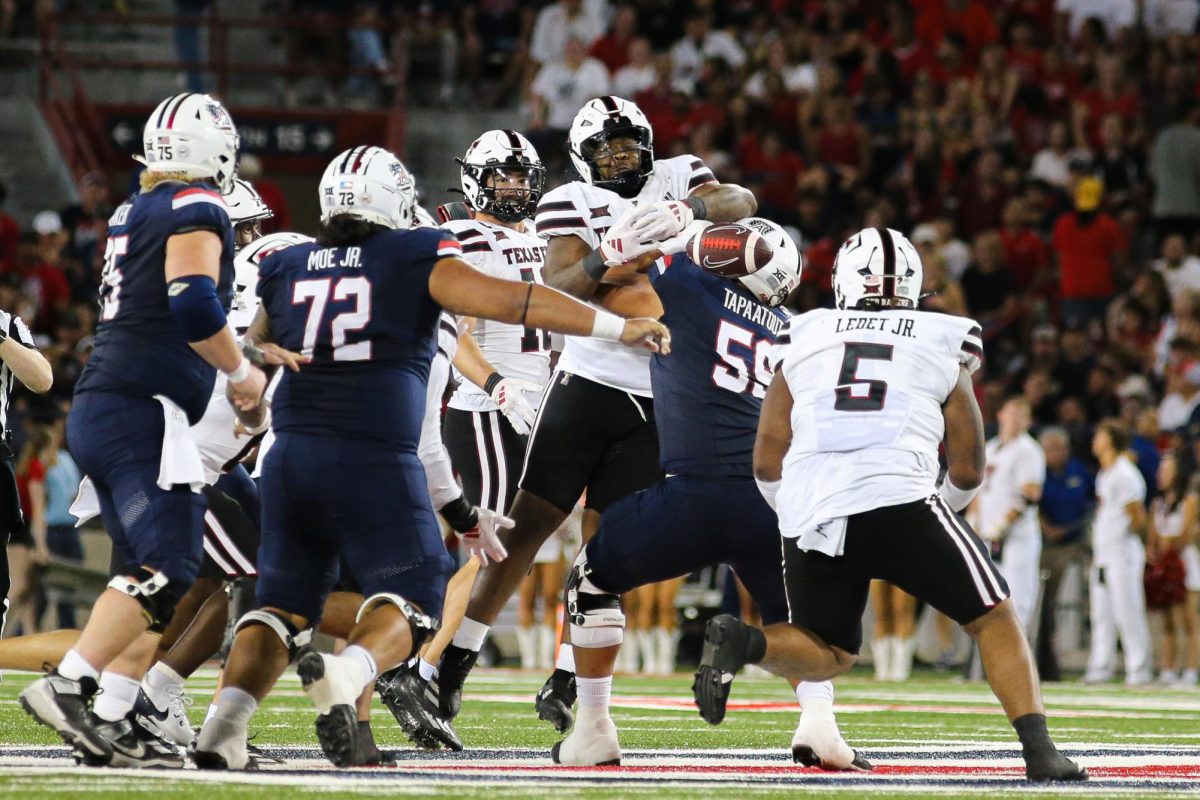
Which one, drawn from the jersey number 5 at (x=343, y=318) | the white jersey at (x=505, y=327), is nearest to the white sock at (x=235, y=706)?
the jersey number 5 at (x=343, y=318)

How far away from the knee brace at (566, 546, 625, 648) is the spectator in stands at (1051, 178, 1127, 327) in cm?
1083

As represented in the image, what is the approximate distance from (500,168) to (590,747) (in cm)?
276

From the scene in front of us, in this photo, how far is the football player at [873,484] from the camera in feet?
17.9

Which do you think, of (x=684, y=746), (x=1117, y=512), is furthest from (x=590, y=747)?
(x=1117, y=512)

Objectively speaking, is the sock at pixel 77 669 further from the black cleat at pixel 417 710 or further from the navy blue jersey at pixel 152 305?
the black cleat at pixel 417 710

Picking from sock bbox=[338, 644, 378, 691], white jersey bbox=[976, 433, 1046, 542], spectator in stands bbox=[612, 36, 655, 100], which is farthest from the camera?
spectator in stands bbox=[612, 36, 655, 100]

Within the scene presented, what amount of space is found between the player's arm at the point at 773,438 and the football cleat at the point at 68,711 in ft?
6.80

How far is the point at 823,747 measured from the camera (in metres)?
5.91

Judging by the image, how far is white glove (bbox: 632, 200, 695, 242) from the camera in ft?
20.6

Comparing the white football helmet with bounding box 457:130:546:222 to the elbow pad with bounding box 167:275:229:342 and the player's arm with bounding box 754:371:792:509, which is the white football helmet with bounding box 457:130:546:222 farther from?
the elbow pad with bounding box 167:275:229:342

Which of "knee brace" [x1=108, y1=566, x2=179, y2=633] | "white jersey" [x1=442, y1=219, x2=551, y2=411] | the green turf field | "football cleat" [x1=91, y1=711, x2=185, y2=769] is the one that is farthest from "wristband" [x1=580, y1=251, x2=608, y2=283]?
"football cleat" [x1=91, y1=711, x2=185, y2=769]

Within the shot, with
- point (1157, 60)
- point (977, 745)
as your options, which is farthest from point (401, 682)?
point (1157, 60)

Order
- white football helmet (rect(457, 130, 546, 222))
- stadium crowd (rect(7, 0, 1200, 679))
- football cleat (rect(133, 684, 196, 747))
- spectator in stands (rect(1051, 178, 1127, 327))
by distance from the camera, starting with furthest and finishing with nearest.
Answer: spectator in stands (rect(1051, 178, 1127, 327))
stadium crowd (rect(7, 0, 1200, 679))
white football helmet (rect(457, 130, 546, 222))
football cleat (rect(133, 684, 196, 747))

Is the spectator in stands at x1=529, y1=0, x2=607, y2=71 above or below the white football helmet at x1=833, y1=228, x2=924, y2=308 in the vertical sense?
above
